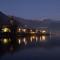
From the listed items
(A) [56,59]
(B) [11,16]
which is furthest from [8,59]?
(B) [11,16]

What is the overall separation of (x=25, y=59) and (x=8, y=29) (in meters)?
42.8

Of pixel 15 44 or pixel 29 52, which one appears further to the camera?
pixel 15 44

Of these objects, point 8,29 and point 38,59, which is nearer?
point 38,59

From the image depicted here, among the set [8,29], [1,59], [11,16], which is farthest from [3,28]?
[1,59]

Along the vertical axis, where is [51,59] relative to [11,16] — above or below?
below

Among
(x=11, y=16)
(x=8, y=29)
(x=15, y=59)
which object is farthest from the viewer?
(x=11, y=16)

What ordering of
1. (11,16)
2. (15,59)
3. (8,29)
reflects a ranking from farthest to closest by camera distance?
(11,16) → (8,29) → (15,59)

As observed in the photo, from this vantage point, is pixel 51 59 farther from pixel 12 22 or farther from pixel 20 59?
pixel 12 22

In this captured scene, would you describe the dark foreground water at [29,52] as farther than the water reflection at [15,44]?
No

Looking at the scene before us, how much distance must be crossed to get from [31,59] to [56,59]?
129cm

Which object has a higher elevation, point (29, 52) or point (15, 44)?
point (29, 52)

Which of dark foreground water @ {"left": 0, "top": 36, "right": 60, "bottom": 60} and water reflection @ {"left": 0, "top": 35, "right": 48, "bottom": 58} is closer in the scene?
dark foreground water @ {"left": 0, "top": 36, "right": 60, "bottom": 60}

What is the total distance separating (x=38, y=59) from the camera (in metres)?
9.24

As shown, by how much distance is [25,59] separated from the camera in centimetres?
929
